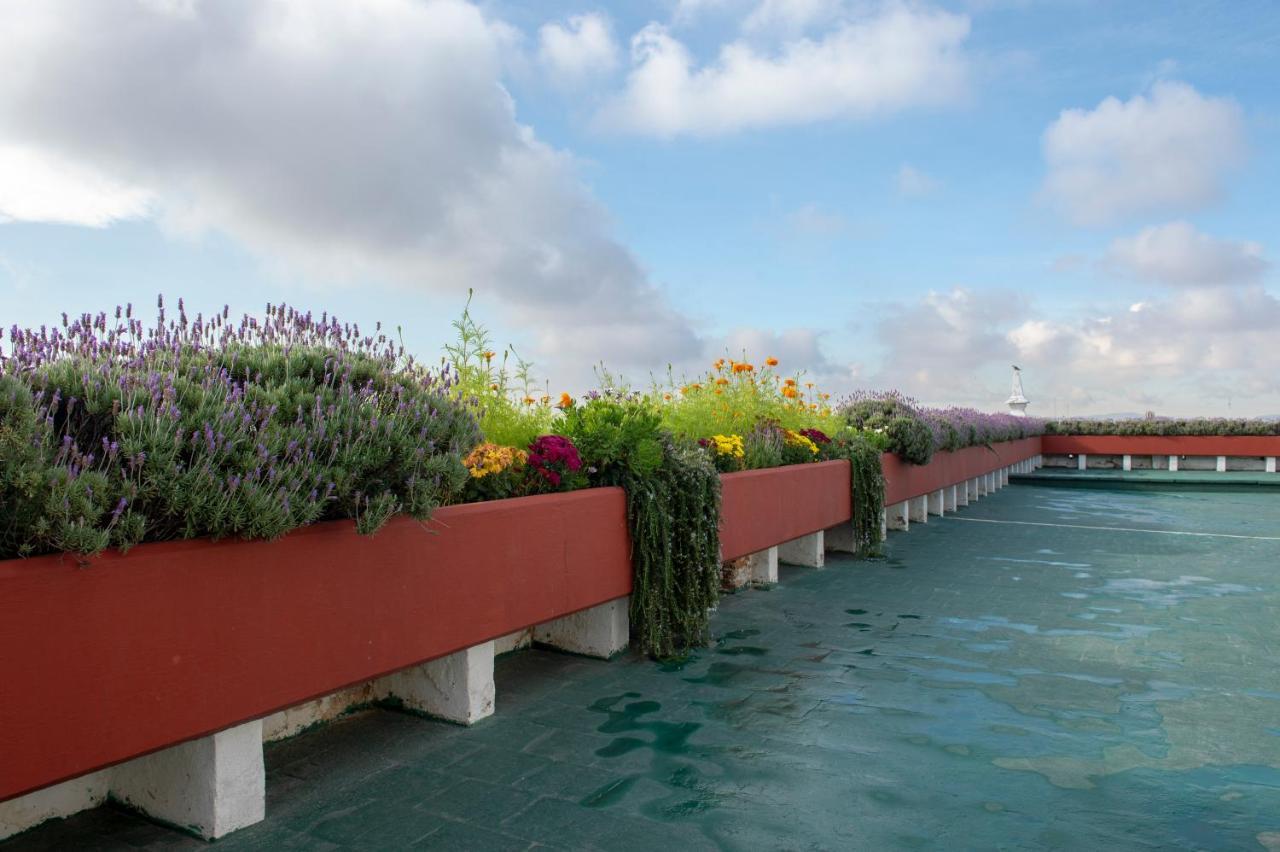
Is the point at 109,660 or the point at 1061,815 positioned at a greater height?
the point at 109,660

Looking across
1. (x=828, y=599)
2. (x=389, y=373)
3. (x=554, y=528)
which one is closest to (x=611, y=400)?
(x=554, y=528)

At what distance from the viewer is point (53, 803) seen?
2.41m

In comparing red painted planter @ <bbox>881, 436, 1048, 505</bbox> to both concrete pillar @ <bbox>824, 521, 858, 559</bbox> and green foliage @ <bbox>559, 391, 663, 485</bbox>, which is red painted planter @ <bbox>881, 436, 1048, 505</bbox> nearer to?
concrete pillar @ <bbox>824, 521, 858, 559</bbox>

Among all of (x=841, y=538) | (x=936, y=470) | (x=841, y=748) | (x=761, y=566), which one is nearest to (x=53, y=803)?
(x=841, y=748)

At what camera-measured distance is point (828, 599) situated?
5.53 metres

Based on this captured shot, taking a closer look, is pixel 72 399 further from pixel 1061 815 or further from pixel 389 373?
pixel 1061 815

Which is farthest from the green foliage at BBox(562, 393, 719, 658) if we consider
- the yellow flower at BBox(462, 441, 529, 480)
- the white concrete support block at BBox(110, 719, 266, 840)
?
the white concrete support block at BBox(110, 719, 266, 840)

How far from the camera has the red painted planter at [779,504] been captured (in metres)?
5.15

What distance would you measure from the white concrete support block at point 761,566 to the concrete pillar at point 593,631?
6.25 ft

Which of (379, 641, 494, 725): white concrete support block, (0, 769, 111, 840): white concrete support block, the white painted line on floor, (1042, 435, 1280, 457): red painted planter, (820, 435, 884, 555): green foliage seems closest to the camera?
(0, 769, 111, 840): white concrete support block

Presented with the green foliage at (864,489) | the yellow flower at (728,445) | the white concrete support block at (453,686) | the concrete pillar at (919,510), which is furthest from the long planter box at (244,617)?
the concrete pillar at (919,510)

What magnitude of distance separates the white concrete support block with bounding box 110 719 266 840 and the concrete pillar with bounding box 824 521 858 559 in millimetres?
5905

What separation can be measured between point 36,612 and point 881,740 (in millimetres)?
2652

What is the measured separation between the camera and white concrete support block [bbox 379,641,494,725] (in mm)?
3150
